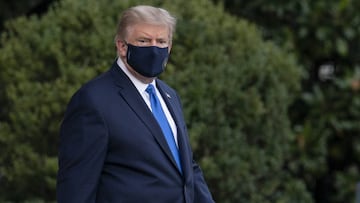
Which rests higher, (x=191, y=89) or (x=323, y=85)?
(x=191, y=89)

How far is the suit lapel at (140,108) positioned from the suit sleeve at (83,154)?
Result: 153mm

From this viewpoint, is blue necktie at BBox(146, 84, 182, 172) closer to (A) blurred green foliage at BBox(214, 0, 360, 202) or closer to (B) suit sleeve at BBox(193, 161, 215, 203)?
(B) suit sleeve at BBox(193, 161, 215, 203)

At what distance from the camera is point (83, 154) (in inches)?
122

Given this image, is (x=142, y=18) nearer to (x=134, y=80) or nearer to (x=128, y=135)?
(x=134, y=80)

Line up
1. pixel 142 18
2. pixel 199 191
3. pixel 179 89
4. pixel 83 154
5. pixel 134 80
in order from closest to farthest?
pixel 83 154 → pixel 142 18 → pixel 134 80 → pixel 199 191 → pixel 179 89

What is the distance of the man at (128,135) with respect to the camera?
3111 mm

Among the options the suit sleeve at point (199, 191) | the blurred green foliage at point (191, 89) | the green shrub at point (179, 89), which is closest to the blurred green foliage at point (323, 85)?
the blurred green foliage at point (191, 89)

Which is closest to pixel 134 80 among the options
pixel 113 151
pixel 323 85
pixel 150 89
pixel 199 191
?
pixel 150 89

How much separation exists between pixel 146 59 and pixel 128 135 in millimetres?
303

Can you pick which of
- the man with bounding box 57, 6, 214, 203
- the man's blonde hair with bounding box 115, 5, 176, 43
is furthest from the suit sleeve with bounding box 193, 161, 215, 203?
the man's blonde hair with bounding box 115, 5, 176, 43

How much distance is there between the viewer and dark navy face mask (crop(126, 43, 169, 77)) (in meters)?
3.24

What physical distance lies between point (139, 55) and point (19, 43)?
2751 mm

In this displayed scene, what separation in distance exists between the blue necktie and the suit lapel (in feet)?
0.20

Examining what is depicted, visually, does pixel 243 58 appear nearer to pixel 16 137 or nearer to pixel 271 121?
pixel 271 121
